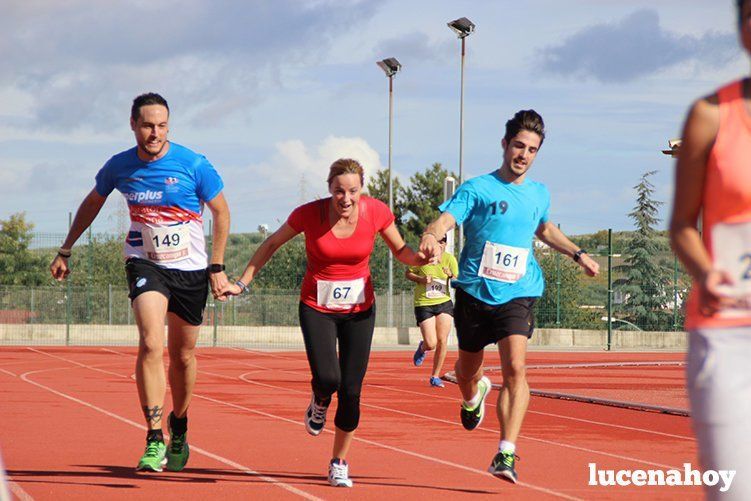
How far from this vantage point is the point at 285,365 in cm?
2378

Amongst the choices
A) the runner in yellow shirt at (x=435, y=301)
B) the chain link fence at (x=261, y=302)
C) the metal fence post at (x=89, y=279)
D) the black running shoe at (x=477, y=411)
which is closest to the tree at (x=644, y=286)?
the chain link fence at (x=261, y=302)

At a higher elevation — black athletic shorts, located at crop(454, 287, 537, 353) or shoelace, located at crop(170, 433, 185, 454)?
black athletic shorts, located at crop(454, 287, 537, 353)

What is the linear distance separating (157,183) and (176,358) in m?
1.11

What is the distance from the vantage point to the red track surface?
25.2ft

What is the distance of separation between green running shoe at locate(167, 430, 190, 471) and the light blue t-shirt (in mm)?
2002

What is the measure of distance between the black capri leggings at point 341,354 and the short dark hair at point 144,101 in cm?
150

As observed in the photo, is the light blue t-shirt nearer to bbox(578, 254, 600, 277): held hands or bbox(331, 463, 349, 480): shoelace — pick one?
bbox(578, 254, 600, 277): held hands

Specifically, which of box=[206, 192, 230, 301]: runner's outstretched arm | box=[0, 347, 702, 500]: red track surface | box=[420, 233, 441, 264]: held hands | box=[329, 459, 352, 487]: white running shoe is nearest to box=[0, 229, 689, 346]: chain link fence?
box=[0, 347, 702, 500]: red track surface

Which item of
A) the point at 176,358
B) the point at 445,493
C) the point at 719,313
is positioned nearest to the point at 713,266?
the point at 719,313

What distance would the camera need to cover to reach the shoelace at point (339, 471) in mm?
7691

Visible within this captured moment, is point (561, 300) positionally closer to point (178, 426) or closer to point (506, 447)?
point (178, 426)

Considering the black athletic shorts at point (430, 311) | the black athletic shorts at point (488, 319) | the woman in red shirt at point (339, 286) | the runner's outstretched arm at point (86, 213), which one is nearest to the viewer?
the woman in red shirt at point (339, 286)

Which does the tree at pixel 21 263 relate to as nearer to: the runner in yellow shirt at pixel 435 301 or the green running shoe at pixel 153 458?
the runner in yellow shirt at pixel 435 301

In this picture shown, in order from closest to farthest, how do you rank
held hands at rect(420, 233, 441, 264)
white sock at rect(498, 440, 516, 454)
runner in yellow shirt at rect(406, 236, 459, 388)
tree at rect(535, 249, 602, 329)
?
held hands at rect(420, 233, 441, 264) < white sock at rect(498, 440, 516, 454) < runner in yellow shirt at rect(406, 236, 459, 388) < tree at rect(535, 249, 602, 329)
